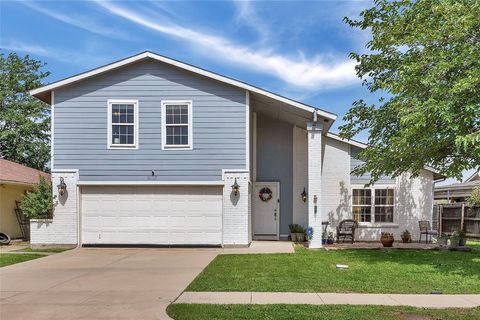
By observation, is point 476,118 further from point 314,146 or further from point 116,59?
point 116,59

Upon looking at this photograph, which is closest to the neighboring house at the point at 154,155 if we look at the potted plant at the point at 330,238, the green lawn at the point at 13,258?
the green lawn at the point at 13,258

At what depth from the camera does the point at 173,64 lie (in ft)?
50.3

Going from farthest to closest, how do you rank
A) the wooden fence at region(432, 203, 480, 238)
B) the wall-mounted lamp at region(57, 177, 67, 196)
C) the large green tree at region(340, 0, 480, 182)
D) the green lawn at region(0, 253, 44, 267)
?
the wooden fence at region(432, 203, 480, 238)
the wall-mounted lamp at region(57, 177, 67, 196)
the green lawn at region(0, 253, 44, 267)
the large green tree at region(340, 0, 480, 182)

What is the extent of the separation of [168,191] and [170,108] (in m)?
2.87

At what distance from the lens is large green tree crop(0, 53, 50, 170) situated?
27703 mm

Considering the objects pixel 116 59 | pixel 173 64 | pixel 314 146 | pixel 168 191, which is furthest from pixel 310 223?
pixel 116 59

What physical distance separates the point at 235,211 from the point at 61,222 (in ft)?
19.6

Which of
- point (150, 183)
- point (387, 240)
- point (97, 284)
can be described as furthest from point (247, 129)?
point (97, 284)

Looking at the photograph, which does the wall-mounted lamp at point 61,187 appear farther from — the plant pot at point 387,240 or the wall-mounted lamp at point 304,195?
the plant pot at point 387,240

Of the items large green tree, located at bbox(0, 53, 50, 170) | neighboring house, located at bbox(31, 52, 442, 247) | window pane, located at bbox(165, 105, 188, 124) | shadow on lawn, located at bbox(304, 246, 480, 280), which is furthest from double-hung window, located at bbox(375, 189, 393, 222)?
large green tree, located at bbox(0, 53, 50, 170)

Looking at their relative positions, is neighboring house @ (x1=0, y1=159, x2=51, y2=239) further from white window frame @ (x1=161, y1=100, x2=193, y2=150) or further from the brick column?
the brick column

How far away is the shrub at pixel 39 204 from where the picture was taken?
1522cm

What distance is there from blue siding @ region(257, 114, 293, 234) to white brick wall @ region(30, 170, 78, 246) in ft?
23.0

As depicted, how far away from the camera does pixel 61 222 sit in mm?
15375
